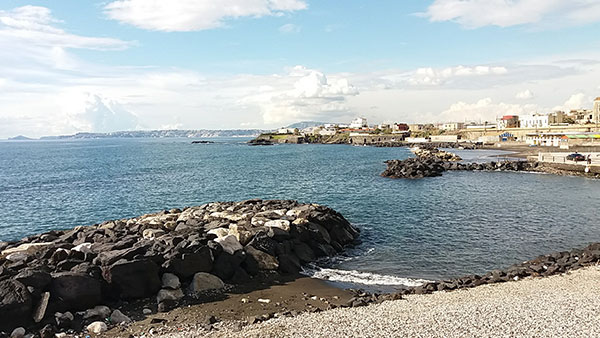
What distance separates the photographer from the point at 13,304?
501 inches

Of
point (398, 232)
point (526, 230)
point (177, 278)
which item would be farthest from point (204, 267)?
point (526, 230)

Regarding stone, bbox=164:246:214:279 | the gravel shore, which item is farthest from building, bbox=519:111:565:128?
stone, bbox=164:246:214:279

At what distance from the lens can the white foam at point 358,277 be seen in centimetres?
1797

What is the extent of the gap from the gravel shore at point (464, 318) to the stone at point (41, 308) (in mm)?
4591

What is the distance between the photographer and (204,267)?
55.6 feet

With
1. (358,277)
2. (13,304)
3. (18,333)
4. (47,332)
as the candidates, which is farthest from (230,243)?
(18,333)

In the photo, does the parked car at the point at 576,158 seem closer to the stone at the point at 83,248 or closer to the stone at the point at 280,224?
the stone at the point at 280,224

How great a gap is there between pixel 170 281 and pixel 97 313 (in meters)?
2.73

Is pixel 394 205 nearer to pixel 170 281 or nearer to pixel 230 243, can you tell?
pixel 230 243

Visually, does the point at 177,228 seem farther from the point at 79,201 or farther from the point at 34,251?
the point at 79,201

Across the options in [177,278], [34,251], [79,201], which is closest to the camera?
[177,278]

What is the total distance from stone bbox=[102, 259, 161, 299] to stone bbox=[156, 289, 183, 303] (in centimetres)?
54

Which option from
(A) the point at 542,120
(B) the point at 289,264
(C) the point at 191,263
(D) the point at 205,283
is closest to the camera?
(D) the point at 205,283

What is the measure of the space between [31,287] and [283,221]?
38.0 feet
